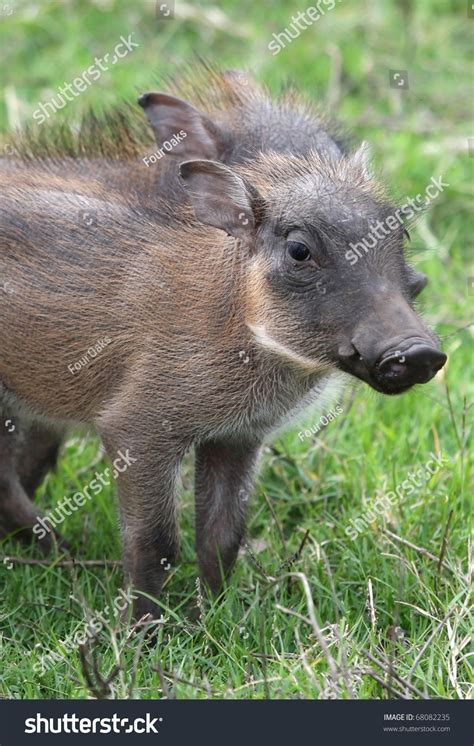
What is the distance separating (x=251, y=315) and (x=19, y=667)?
1.54 metres

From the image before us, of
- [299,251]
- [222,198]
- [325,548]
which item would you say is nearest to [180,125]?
[222,198]

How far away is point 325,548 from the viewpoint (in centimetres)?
570

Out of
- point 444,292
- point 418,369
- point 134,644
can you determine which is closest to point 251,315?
point 418,369

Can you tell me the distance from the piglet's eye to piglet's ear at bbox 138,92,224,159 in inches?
51.2

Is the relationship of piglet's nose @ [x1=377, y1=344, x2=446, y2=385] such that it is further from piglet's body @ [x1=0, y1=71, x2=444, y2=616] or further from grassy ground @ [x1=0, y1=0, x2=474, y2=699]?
grassy ground @ [x1=0, y1=0, x2=474, y2=699]

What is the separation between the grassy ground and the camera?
15.5 feet

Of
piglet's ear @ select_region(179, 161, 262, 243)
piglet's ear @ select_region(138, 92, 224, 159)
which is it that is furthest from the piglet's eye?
piglet's ear @ select_region(138, 92, 224, 159)

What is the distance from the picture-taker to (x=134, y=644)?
5051mm

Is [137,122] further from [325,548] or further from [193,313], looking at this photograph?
[325,548]

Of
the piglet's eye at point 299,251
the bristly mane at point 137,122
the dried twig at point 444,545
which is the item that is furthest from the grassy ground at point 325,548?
the bristly mane at point 137,122
